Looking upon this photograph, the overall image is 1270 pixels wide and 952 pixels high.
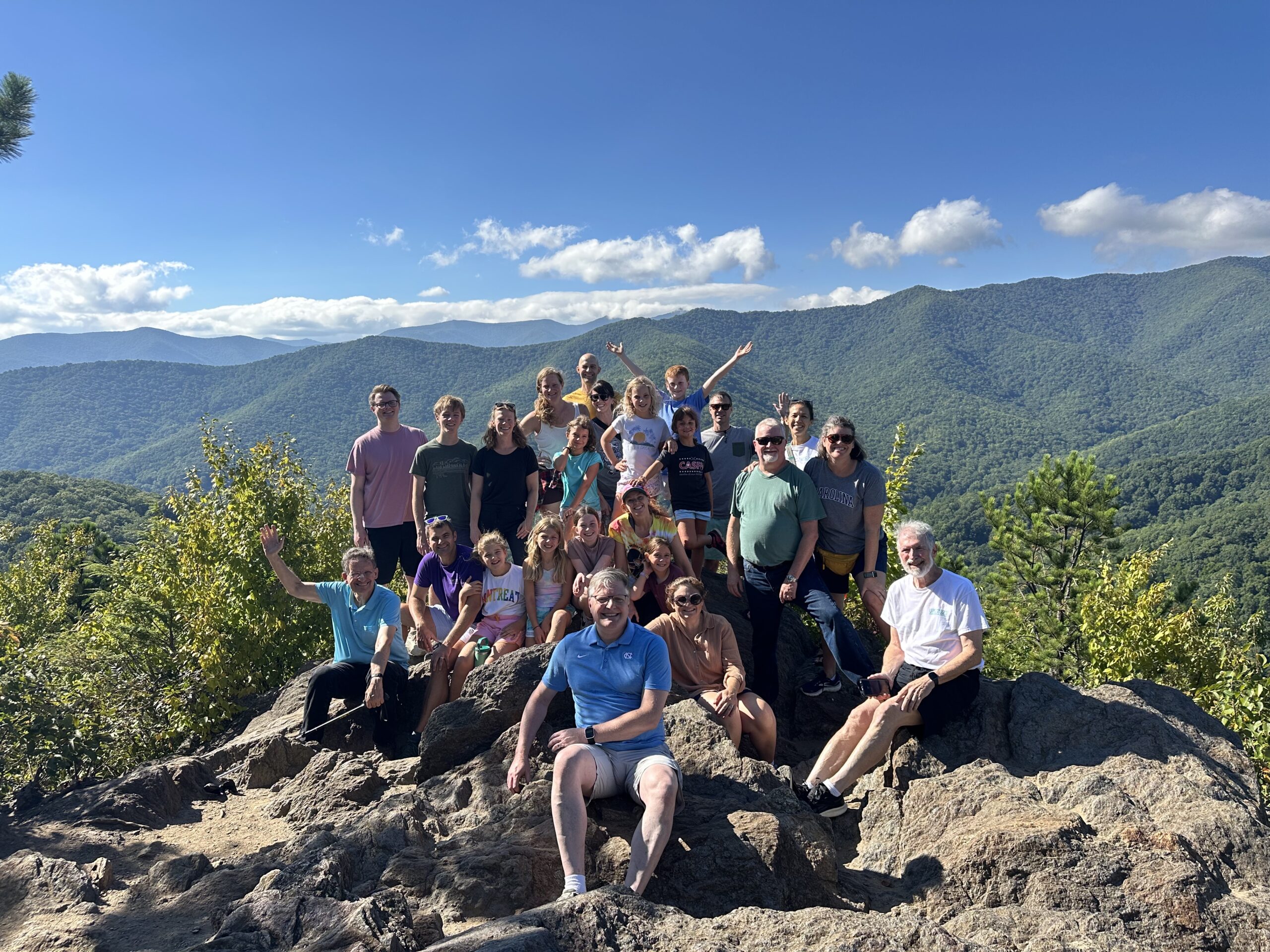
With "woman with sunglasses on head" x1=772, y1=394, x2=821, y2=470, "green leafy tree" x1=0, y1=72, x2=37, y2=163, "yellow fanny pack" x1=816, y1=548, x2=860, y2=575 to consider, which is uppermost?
"green leafy tree" x1=0, y1=72, x2=37, y2=163

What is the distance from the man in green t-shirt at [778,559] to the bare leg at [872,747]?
903 mm

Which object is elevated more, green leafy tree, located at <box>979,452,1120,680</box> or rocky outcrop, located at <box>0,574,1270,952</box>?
rocky outcrop, located at <box>0,574,1270,952</box>

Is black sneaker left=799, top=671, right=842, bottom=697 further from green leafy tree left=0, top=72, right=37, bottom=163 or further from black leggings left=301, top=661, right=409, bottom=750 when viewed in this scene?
green leafy tree left=0, top=72, right=37, bottom=163

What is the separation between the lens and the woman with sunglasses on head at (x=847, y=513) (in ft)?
21.2

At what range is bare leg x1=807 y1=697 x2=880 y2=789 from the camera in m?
5.28

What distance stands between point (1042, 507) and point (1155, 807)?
82.0ft

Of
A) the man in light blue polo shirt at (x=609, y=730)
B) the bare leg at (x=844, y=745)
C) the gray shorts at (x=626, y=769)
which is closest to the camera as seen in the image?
the man in light blue polo shirt at (x=609, y=730)

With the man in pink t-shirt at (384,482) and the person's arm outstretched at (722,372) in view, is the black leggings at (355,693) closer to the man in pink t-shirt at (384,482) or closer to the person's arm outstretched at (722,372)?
the man in pink t-shirt at (384,482)

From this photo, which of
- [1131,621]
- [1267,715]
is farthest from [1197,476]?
[1267,715]

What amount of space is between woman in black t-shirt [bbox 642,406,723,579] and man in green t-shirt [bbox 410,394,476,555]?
5.76 feet

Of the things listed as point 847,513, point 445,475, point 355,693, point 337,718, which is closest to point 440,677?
point 355,693

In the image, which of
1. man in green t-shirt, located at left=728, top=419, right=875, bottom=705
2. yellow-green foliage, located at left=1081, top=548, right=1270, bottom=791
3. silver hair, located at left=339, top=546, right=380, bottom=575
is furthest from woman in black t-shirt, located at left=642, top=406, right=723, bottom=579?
yellow-green foliage, located at left=1081, top=548, right=1270, bottom=791

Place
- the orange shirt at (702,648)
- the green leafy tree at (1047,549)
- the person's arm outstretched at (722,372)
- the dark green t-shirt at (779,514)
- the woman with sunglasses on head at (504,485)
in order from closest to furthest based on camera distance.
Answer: the orange shirt at (702,648)
the dark green t-shirt at (779,514)
the woman with sunglasses on head at (504,485)
the person's arm outstretched at (722,372)
the green leafy tree at (1047,549)

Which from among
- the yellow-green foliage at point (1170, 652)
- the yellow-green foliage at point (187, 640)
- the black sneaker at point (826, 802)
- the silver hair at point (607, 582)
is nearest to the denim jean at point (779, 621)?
the black sneaker at point (826, 802)
